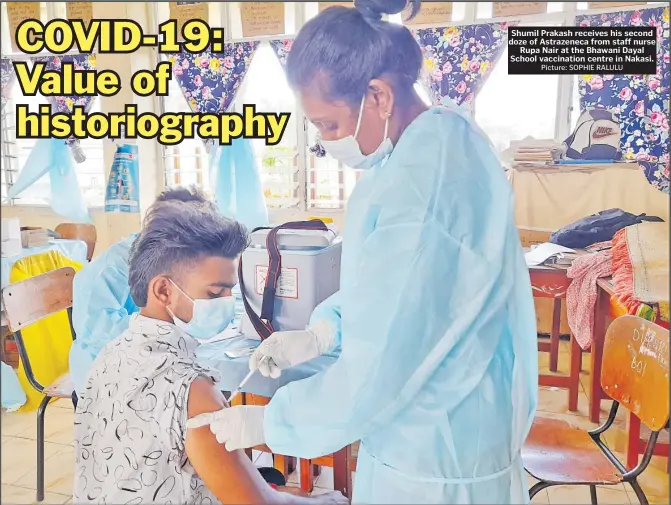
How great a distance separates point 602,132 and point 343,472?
2.52 m

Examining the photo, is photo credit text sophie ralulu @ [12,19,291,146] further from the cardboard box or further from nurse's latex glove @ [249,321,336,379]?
the cardboard box

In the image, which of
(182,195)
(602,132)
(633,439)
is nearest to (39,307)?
(182,195)

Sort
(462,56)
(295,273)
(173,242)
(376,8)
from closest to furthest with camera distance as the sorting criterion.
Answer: (376,8) → (173,242) → (295,273) → (462,56)

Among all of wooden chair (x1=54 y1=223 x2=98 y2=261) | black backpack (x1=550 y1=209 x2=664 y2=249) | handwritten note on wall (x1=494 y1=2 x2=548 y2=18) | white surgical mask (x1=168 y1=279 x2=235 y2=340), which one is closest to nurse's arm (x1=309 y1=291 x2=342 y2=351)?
white surgical mask (x1=168 y1=279 x2=235 y2=340)

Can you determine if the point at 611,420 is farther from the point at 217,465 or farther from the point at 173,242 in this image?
the point at 173,242

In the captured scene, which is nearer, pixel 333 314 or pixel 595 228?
pixel 333 314

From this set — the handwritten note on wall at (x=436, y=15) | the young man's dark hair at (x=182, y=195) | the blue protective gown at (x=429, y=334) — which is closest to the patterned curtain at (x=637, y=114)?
the handwritten note on wall at (x=436, y=15)

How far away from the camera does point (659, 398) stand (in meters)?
1.34

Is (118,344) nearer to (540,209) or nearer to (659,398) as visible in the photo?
(659,398)

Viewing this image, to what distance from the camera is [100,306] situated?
5.43 feet

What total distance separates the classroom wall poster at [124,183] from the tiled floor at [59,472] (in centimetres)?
75

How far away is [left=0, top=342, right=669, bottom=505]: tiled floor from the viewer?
6.05 feet

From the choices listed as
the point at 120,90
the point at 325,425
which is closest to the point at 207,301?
the point at 325,425

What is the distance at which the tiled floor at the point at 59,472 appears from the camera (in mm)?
1843
